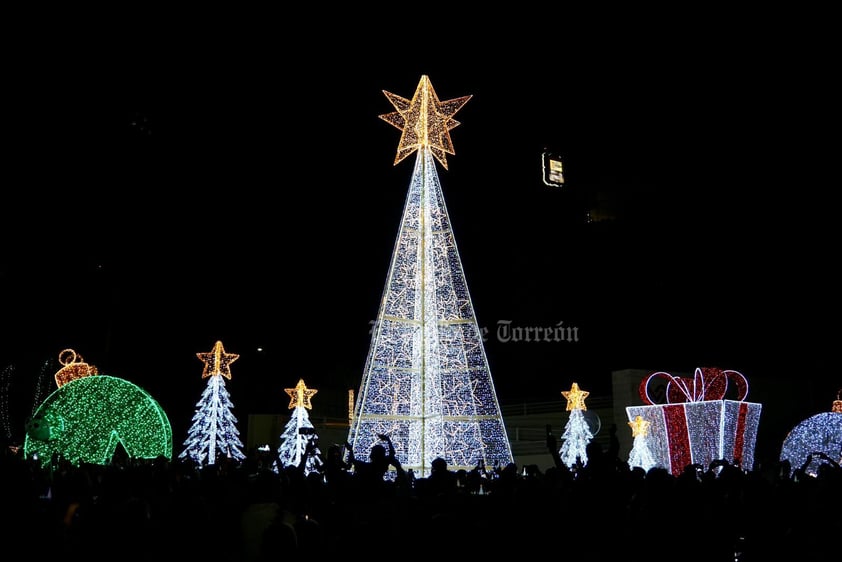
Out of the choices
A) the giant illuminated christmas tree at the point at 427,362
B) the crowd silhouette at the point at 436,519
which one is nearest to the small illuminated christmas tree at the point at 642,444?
the giant illuminated christmas tree at the point at 427,362

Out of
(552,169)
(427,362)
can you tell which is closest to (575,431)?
(552,169)

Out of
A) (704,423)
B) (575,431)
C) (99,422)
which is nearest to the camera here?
(99,422)

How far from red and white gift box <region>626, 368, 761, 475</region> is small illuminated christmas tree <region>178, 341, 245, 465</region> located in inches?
540

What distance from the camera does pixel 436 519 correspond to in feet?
16.9

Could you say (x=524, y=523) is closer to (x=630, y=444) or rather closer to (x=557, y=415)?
(x=630, y=444)

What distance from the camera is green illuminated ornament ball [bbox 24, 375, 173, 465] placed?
15.9m

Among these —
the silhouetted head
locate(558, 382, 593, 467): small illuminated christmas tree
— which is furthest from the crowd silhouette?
locate(558, 382, 593, 467): small illuminated christmas tree

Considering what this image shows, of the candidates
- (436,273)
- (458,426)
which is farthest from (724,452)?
(436,273)

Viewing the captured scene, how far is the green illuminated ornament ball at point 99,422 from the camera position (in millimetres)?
15883

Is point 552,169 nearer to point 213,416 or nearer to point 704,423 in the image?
point 704,423

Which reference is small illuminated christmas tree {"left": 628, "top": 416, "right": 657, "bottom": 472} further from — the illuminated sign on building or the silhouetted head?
the silhouetted head

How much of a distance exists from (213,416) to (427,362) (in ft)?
35.4

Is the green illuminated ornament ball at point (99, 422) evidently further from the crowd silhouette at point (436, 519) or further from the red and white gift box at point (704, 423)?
the red and white gift box at point (704, 423)

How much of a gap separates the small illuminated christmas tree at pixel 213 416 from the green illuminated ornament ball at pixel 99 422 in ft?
27.1
